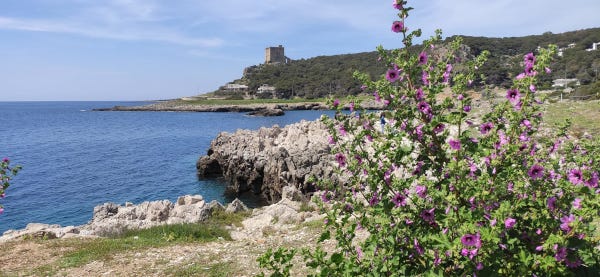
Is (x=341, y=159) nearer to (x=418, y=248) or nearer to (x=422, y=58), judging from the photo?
(x=418, y=248)

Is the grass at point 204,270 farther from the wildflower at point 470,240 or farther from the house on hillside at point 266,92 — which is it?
the house on hillside at point 266,92

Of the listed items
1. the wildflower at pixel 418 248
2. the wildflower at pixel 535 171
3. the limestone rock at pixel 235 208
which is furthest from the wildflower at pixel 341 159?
the limestone rock at pixel 235 208

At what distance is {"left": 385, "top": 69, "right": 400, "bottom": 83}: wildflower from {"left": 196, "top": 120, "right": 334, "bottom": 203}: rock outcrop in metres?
21.6

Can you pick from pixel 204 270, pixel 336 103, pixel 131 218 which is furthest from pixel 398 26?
pixel 131 218

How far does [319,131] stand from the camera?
131ft

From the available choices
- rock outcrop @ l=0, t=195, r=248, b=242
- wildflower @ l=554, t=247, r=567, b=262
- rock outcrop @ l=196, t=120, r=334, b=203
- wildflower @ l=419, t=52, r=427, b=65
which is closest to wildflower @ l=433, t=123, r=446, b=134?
wildflower @ l=419, t=52, r=427, b=65

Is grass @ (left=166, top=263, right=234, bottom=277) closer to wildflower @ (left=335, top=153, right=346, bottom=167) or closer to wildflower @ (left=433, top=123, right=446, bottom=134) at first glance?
wildflower @ (left=335, top=153, right=346, bottom=167)

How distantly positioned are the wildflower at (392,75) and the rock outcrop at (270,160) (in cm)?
2165

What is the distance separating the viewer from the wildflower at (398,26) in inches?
170

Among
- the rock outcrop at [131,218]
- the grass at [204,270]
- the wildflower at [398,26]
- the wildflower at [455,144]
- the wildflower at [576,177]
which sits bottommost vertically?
the rock outcrop at [131,218]

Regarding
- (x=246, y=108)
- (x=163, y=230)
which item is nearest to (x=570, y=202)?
(x=163, y=230)

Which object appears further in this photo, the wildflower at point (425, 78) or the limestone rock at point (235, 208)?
the limestone rock at point (235, 208)

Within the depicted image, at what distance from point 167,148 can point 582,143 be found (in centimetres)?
5745

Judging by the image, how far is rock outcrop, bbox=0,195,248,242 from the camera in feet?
48.7
